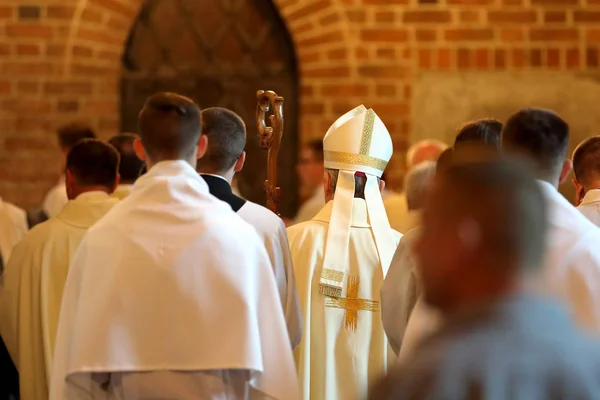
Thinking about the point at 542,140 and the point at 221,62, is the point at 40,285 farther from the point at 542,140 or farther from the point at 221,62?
the point at 221,62

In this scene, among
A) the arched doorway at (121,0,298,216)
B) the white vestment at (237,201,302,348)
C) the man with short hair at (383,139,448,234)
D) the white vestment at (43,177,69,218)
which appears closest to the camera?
the white vestment at (237,201,302,348)

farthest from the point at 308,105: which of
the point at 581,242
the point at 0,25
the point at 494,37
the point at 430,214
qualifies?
the point at 430,214

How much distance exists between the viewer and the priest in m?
4.29

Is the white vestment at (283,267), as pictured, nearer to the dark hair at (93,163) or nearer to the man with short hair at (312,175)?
the dark hair at (93,163)

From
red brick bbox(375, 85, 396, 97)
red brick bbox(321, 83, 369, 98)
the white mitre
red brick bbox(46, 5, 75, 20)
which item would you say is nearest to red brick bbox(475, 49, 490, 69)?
red brick bbox(375, 85, 396, 97)

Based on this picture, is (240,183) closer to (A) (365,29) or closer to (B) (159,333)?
(A) (365,29)

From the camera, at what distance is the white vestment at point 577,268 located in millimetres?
3424

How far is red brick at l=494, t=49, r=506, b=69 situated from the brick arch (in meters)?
1.05

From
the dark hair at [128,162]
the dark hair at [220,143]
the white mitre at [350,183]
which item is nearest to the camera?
the dark hair at [220,143]

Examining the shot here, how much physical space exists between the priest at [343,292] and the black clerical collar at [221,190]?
48 cm

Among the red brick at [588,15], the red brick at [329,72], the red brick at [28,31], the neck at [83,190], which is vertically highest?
the red brick at [28,31]

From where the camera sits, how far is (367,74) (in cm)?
833

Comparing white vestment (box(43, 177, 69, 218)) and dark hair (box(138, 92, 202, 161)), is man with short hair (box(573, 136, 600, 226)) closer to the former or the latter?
dark hair (box(138, 92, 202, 161))

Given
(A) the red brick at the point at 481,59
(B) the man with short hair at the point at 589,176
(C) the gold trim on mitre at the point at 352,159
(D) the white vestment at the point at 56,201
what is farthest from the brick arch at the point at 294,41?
(B) the man with short hair at the point at 589,176
